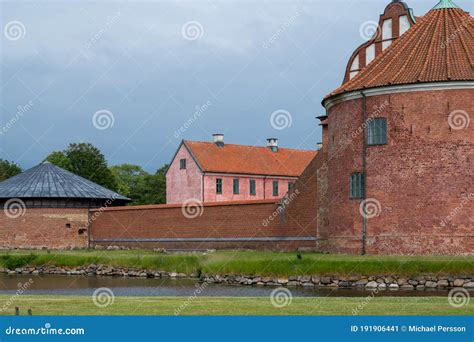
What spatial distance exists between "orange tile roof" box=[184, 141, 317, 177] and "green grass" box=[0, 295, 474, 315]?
3584cm

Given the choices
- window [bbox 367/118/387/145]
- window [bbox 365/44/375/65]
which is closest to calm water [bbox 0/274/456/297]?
window [bbox 367/118/387/145]

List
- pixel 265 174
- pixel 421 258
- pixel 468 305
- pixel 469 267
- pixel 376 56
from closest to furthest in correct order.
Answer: pixel 468 305, pixel 469 267, pixel 421 258, pixel 376 56, pixel 265 174

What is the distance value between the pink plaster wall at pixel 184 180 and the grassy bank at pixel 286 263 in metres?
18.7

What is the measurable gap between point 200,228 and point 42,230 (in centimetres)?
1138

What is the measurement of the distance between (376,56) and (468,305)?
1809cm

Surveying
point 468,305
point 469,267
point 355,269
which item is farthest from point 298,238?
point 468,305

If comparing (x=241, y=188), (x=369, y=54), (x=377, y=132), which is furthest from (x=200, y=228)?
(x=241, y=188)

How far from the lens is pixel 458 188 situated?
2603 cm

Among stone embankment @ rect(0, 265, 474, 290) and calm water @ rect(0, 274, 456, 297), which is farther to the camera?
stone embankment @ rect(0, 265, 474, 290)

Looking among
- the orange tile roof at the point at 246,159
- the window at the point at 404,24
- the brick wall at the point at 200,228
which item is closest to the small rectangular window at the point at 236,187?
the orange tile roof at the point at 246,159

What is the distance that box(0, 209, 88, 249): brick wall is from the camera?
42.7 meters

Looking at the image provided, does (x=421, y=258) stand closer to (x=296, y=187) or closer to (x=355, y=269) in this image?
(x=355, y=269)

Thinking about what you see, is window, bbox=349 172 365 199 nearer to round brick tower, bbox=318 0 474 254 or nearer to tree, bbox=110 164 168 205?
round brick tower, bbox=318 0 474 254

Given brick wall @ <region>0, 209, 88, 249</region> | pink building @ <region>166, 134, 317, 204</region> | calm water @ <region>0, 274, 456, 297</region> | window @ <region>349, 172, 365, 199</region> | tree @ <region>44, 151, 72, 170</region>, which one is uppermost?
tree @ <region>44, 151, 72, 170</region>
